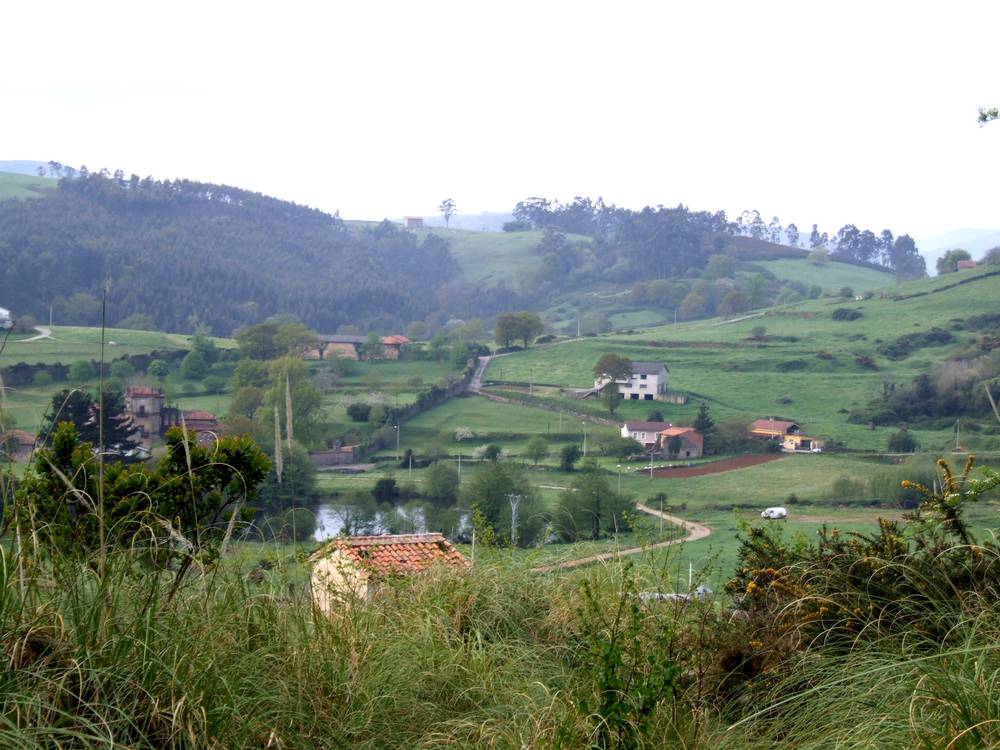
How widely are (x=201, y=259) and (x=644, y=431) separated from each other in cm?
6399

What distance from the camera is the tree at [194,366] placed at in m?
57.4

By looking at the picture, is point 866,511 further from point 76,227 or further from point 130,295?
point 76,227

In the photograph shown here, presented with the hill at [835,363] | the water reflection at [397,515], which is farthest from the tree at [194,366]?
the water reflection at [397,515]

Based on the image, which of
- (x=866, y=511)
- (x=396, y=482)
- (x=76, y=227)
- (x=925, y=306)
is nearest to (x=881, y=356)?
(x=925, y=306)

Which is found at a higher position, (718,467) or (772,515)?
(772,515)

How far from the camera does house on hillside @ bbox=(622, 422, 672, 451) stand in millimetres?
51156

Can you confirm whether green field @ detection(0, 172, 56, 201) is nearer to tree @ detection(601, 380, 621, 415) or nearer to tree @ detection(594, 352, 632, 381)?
tree @ detection(594, 352, 632, 381)

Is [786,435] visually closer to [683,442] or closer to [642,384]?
[683,442]

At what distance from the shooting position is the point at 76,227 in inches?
3920

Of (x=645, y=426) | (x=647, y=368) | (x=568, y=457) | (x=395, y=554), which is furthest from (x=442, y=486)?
(x=395, y=554)

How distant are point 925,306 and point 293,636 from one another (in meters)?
77.7

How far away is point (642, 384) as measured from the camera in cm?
5922

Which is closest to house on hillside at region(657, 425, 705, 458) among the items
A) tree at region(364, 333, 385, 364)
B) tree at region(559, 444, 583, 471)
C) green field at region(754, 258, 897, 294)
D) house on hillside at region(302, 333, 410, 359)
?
tree at region(559, 444, 583, 471)

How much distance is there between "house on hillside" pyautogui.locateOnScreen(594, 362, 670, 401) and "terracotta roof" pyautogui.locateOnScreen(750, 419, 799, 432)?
7.43m
